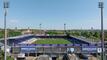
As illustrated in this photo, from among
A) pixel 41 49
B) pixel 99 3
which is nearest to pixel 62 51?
pixel 41 49

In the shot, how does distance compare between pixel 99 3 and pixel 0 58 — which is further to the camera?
pixel 0 58

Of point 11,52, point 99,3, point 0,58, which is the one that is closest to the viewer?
point 99,3

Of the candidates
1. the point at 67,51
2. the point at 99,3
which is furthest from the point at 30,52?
the point at 99,3

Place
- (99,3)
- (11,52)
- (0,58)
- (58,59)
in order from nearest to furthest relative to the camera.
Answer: (99,3)
(0,58)
(58,59)
(11,52)

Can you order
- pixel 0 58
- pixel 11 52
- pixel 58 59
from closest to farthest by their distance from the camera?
pixel 0 58 < pixel 58 59 < pixel 11 52

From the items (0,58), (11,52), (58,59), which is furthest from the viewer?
(11,52)

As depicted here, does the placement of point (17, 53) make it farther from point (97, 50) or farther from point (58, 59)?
point (97, 50)

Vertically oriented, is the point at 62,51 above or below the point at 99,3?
below

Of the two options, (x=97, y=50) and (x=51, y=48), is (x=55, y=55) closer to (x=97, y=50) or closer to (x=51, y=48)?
(x=51, y=48)

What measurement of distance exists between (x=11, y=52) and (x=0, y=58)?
1042 centimetres

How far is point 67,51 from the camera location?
→ 41.0 metres

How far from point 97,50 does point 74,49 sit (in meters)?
4.25

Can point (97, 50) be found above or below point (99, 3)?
below

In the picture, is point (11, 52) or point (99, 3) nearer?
point (99, 3)
